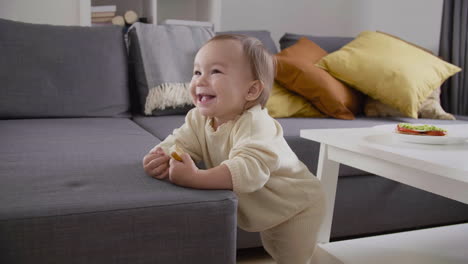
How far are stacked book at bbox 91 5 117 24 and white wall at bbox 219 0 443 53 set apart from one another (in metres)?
0.68

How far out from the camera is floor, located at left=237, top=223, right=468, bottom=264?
125 cm

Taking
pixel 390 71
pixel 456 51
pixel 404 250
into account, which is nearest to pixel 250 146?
pixel 404 250

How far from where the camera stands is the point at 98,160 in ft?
3.64

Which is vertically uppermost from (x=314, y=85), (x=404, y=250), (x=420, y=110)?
(x=314, y=85)

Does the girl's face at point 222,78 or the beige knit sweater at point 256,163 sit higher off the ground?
the girl's face at point 222,78

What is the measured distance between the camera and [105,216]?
2.65 feet

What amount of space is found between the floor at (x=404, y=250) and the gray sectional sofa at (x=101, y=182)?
31 centimetres

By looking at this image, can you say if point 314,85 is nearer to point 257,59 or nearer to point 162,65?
point 162,65

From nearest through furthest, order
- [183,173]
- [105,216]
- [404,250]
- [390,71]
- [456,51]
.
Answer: [105,216] → [183,173] → [404,250] → [390,71] → [456,51]

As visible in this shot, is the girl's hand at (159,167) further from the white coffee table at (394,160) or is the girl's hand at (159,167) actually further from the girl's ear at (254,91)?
the white coffee table at (394,160)

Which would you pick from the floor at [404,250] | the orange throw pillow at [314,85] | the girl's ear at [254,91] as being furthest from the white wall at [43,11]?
the floor at [404,250]

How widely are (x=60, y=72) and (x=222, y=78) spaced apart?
104 cm

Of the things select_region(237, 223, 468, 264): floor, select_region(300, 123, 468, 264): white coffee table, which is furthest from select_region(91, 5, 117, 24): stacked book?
select_region(237, 223, 468, 264): floor

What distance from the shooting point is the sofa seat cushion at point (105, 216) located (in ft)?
2.52
